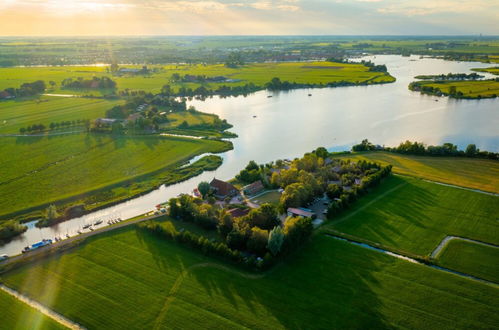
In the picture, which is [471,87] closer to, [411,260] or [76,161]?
[411,260]

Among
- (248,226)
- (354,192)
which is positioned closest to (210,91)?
(354,192)

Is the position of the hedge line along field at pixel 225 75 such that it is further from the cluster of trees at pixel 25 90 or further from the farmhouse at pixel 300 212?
the farmhouse at pixel 300 212

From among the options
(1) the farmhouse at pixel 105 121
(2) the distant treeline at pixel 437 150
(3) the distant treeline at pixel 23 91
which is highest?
(3) the distant treeline at pixel 23 91

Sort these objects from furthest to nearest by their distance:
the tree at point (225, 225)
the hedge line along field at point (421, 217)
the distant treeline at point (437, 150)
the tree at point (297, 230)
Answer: the distant treeline at point (437, 150) < the tree at point (225, 225) < the hedge line along field at point (421, 217) < the tree at point (297, 230)

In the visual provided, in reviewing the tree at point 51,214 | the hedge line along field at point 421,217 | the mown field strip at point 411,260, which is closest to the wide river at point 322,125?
the tree at point 51,214

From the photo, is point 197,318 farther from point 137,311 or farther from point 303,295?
point 303,295

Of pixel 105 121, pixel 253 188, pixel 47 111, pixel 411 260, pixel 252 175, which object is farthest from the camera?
pixel 47 111
